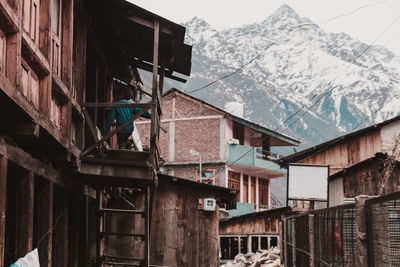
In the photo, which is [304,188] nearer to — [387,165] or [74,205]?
[387,165]

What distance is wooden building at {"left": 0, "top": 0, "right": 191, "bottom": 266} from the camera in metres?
6.71

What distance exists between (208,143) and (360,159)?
667 inches

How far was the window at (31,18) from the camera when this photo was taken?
7.15m

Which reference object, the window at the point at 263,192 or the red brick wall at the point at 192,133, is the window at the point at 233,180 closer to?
the red brick wall at the point at 192,133

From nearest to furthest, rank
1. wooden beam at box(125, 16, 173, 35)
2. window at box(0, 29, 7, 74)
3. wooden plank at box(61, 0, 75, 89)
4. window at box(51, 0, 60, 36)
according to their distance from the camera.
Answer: window at box(0, 29, 7, 74) < window at box(51, 0, 60, 36) < wooden plank at box(61, 0, 75, 89) < wooden beam at box(125, 16, 173, 35)

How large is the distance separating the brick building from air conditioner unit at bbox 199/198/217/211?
2063 cm

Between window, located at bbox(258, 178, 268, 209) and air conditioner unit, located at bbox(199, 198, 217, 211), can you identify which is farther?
window, located at bbox(258, 178, 268, 209)

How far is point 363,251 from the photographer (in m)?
5.68

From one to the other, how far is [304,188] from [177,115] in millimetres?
21146

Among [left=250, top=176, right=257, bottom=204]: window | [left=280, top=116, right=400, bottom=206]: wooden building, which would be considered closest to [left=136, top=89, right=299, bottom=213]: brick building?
[left=250, top=176, right=257, bottom=204]: window

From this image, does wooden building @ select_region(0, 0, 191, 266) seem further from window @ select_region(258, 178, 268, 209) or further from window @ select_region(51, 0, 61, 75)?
window @ select_region(258, 178, 268, 209)

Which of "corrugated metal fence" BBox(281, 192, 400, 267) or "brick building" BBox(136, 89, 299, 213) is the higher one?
"brick building" BBox(136, 89, 299, 213)

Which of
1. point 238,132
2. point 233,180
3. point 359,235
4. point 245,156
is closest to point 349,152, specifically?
point 245,156

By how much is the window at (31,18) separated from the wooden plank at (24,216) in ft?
5.75
